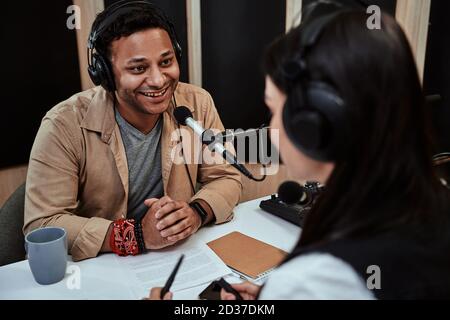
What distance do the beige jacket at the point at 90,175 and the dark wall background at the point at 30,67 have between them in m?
0.35

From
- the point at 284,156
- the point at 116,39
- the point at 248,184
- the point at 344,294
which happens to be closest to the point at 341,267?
the point at 344,294

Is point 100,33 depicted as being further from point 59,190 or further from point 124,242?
point 124,242

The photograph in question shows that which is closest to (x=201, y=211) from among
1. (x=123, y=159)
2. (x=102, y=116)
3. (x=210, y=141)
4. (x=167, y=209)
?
(x=167, y=209)

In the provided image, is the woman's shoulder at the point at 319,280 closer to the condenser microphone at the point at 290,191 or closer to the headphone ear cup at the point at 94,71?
the condenser microphone at the point at 290,191

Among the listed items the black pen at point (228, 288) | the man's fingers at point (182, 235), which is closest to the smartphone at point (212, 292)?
the black pen at point (228, 288)

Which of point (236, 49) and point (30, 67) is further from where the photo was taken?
point (236, 49)

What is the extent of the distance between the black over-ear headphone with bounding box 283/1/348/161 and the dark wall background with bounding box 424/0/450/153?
1.66 meters

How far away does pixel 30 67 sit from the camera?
1669mm

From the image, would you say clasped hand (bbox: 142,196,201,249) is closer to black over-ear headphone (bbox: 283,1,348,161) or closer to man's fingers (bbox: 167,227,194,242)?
man's fingers (bbox: 167,227,194,242)

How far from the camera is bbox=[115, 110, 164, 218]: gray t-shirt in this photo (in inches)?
57.1

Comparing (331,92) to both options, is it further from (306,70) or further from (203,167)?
(203,167)

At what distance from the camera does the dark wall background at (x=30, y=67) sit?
1.61 m

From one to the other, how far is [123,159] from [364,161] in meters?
0.96

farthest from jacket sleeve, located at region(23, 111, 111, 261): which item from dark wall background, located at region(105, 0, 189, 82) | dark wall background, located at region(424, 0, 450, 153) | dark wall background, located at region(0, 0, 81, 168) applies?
dark wall background, located at region(424, 0, 450, 153)
